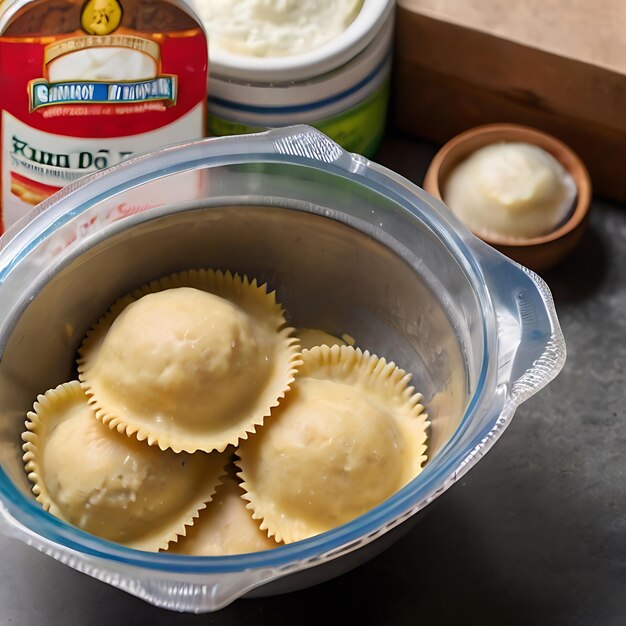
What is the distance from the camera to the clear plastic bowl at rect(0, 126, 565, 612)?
1.90 feet

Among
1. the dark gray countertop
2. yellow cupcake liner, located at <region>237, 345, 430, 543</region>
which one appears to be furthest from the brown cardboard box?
yellow cupcake liner, located at <region>237, 345, 430, 543</region>

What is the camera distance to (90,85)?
741mm

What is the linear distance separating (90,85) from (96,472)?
32cm

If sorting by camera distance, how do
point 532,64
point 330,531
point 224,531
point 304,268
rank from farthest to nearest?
point 532,64, point 304,268, point 224,531, point 330,531

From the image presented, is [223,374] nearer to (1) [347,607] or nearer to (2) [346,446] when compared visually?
(2) [346,446]

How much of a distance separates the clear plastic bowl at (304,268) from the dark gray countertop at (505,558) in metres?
0.11

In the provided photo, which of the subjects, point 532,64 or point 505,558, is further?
point 532,64

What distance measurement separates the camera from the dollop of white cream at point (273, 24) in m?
0.78

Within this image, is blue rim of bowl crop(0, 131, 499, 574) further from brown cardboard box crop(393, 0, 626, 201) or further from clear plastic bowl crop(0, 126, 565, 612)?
brown cardboard box crop(393, 0, 626, 201)

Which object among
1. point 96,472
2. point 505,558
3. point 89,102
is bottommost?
point 505,558

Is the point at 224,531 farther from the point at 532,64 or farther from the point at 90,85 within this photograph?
the point at 532,64

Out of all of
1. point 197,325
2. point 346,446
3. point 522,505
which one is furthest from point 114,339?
point 522,505

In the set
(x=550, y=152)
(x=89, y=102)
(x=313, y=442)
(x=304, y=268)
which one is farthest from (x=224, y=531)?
(x=550, y=152)

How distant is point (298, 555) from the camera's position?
1.61ft
